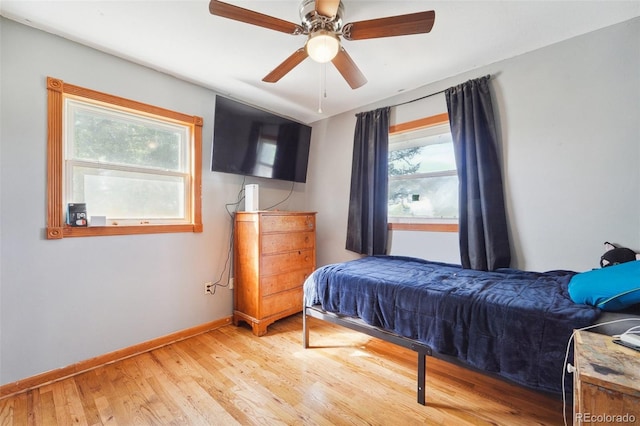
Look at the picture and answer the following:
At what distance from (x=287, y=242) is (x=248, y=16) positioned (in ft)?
6.15

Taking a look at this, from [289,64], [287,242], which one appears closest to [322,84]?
[289,64]

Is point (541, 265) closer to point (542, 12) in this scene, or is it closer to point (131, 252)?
point (542, 12)

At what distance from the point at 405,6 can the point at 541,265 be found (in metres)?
2.06

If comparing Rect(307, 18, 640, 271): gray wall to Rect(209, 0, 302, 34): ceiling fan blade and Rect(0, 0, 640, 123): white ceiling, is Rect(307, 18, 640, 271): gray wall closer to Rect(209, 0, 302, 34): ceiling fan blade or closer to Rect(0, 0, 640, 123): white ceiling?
Rect(0, 0, 640, 123): white ceiling

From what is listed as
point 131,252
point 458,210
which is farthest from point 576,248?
point 131,252

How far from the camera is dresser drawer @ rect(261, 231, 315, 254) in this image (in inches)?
98.7

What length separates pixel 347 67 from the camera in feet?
5.66

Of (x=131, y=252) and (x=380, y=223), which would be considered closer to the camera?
(x=131, y=252)

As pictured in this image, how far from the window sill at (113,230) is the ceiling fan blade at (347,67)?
187 centimetres

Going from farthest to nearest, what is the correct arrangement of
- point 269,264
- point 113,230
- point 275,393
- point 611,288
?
point 269,264
point 113,230
point 275,393
point 611,288

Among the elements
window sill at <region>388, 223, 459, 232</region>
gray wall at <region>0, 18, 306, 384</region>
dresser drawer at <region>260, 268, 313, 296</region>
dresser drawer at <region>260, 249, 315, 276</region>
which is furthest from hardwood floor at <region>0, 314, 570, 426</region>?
window sill at <region>388, 223, 459, 232</region>

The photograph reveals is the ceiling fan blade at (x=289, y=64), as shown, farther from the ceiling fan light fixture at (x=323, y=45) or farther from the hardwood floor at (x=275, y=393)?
the hardwood floor at (x=275, y=393)

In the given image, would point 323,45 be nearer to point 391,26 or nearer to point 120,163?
point 391,26

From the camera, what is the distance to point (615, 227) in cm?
172
